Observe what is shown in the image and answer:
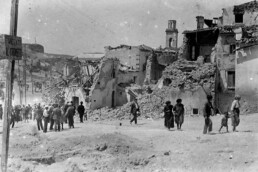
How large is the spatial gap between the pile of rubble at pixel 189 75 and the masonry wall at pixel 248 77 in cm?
405

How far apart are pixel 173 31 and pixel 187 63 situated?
26100mm

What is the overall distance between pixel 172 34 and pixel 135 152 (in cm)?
4562

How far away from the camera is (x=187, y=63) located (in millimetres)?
31688

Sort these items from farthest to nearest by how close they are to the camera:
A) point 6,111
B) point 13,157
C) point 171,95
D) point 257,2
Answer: point 257,2, point 171,95, point 13,157, point 6,111

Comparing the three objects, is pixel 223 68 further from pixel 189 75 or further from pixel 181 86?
pixel 181 86

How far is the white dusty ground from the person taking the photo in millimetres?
11203

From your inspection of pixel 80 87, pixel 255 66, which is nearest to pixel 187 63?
pixel 255 66

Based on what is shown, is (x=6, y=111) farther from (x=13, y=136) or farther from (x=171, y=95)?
(x=171, y=95)

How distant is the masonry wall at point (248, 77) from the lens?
79.6 feet

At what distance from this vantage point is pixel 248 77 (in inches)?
989

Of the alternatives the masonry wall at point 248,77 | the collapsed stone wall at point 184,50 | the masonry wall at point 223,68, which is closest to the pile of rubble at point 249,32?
the masonry wall at point 248,77

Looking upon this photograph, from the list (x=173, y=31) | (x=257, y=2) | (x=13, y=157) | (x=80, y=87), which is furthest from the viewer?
(x=173, y=31)

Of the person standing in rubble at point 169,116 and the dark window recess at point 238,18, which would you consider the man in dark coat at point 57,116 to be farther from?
the dark window recess at point 238,18

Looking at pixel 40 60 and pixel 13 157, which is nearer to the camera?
pixel 13 157
